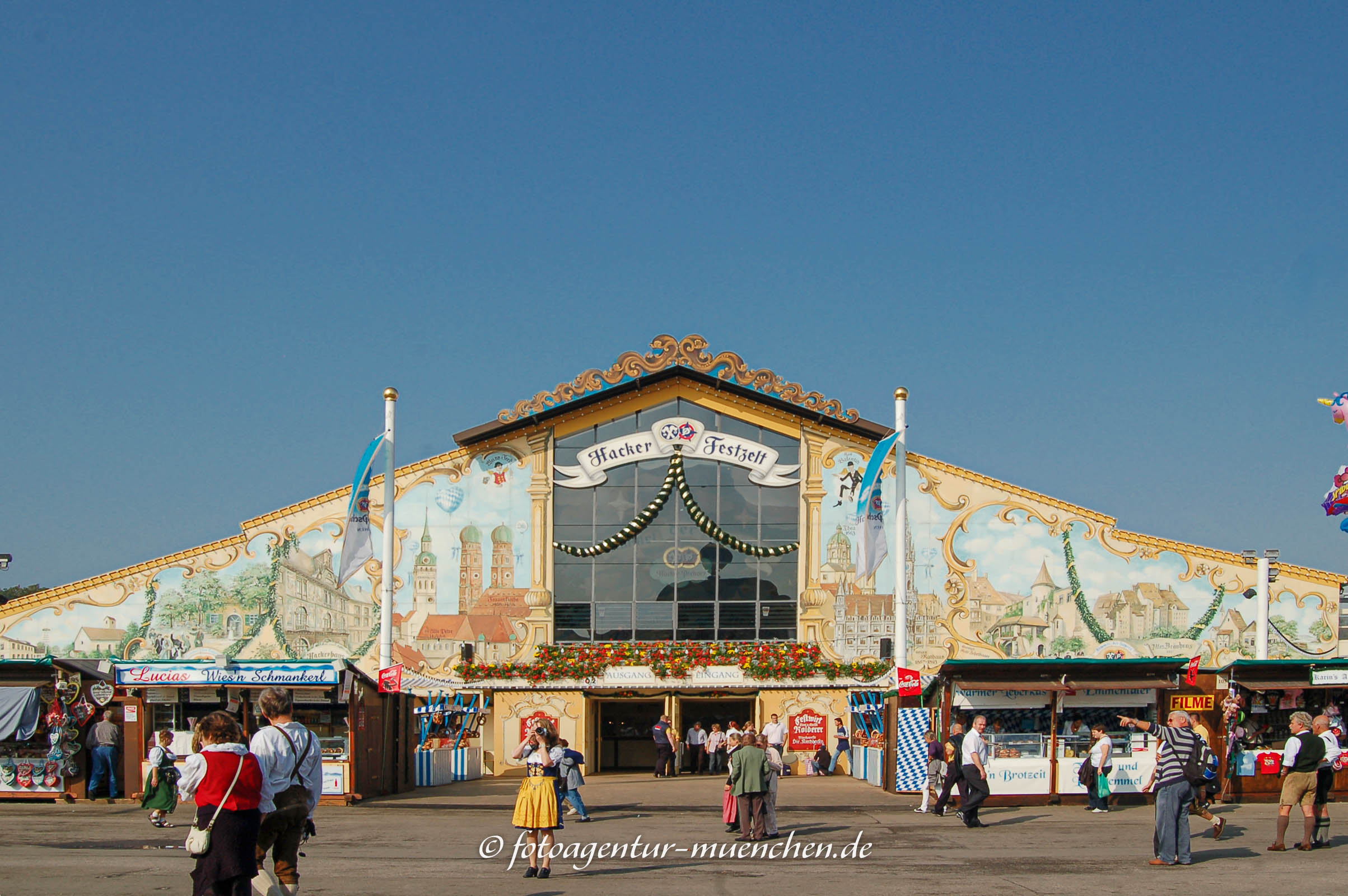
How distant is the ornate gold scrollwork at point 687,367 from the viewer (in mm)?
32094

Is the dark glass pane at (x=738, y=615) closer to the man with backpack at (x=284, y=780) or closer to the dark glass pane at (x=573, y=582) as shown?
the dark glass pane at (x=573, y=582)

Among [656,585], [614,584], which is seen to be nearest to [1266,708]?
[656,585]

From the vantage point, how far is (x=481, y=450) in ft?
107

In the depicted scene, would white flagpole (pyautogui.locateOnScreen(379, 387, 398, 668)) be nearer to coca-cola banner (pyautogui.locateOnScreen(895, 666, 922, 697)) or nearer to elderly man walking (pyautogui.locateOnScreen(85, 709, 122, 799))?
elderly man walking (pyautogui.locateOnScreen(85, 709, 122, 799))

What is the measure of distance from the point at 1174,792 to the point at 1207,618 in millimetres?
19129

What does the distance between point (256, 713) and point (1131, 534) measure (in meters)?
20.1

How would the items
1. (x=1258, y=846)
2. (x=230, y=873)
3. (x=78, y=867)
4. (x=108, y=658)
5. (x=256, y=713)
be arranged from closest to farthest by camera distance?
1. (x=230, y=873)
2. (x=78, y=867)
3. (x=1258, y=846)
4. (x=256, y=713)
5. (x=108, y=658)

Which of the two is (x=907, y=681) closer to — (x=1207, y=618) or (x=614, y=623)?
(x=614, y=623)

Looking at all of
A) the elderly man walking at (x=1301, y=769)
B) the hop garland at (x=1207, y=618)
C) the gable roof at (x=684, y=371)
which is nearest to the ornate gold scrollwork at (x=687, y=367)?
the gable roof at (x=684, y=371)

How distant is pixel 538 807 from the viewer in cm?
1336

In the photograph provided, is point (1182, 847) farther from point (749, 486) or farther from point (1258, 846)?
point (749, 486)

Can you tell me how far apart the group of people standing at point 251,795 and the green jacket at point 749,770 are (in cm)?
672

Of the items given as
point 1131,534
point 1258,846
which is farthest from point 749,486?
point 1258,846

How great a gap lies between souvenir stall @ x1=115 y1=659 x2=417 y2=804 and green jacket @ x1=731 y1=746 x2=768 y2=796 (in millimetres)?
8410
